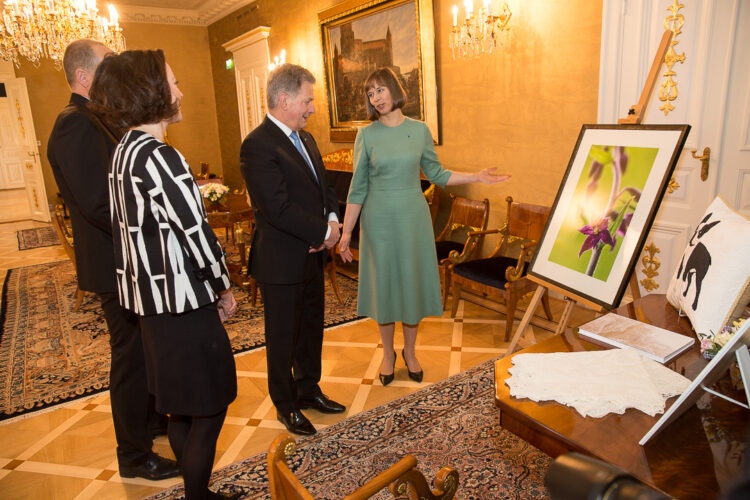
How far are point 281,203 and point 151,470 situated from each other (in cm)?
135

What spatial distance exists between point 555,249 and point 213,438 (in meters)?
1.75

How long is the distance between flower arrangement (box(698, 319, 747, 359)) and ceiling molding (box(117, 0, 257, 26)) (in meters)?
9.09

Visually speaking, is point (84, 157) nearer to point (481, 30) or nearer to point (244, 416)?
point (244, 416)

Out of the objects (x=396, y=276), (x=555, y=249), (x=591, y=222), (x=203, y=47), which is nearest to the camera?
(x=591, y=222)

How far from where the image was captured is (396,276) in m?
2.81

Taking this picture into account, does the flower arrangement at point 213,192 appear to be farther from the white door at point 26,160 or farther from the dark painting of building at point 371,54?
the white door at point 26,160

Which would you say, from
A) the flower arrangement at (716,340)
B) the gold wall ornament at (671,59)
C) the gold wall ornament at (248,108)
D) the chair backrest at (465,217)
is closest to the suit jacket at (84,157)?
the flower arrangement at (716,340)

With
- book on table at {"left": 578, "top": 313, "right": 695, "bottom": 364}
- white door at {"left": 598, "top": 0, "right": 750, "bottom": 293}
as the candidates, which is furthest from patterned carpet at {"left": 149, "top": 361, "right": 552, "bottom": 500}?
white door at {"left": 598, "top": 0, "right": 750, "bottom": 293}

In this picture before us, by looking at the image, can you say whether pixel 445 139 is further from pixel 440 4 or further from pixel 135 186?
pixel 135 186

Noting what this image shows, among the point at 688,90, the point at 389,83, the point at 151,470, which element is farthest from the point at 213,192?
the point at 688,90

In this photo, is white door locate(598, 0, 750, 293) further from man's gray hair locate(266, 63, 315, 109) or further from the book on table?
man's gray hair locate(266, 63, 315, 109)

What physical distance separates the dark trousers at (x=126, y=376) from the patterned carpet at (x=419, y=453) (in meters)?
0.30

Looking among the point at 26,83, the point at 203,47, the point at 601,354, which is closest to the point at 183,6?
the point at 203,47

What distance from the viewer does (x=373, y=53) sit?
5648 mm
